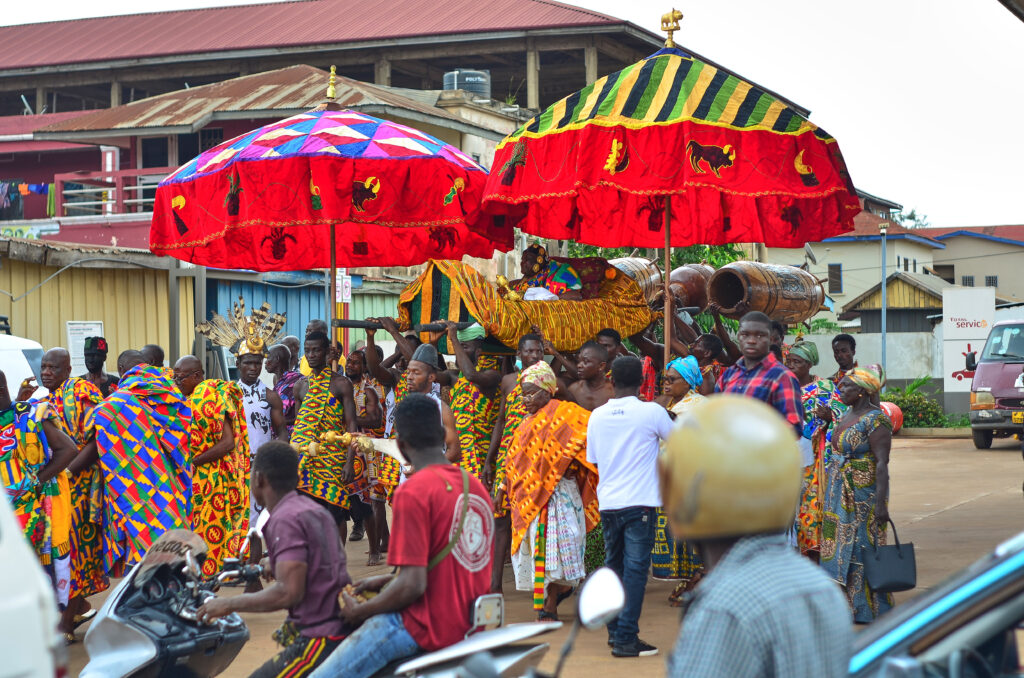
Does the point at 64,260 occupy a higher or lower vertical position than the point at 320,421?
higher

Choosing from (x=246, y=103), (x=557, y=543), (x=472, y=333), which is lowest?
(x=557, y=543)

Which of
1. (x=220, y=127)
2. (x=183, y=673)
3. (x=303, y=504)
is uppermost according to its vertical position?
(x=220, y=127)

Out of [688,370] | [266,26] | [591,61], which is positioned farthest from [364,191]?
[266,26]

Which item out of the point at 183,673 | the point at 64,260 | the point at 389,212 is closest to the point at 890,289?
the point at 64,260

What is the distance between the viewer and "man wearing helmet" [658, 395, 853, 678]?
6.82 feet

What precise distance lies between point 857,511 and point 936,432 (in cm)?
1949

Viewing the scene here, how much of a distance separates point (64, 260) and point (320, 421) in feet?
24.4

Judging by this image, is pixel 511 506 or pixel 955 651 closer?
pixel 955 651

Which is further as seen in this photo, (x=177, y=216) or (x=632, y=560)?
(x=177, y=216)

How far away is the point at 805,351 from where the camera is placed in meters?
9.68

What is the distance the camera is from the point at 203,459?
7.83 meters

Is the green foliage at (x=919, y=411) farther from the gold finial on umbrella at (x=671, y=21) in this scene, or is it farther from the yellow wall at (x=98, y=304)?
the gold finial on umbrella at (x=671, y=21)

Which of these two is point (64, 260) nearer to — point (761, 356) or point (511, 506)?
point (511, 506)

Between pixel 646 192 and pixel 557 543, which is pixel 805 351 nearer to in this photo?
pixel 646 192
